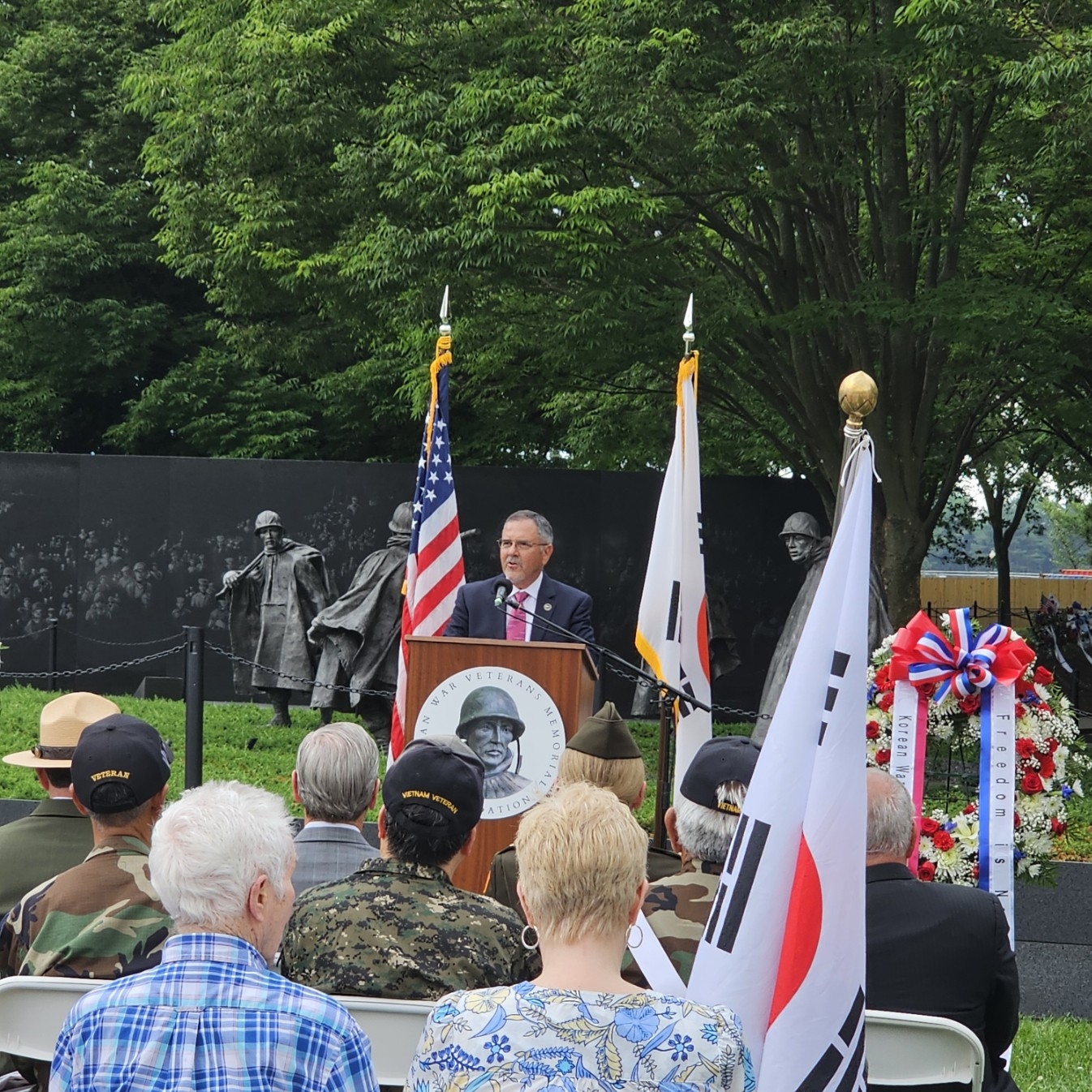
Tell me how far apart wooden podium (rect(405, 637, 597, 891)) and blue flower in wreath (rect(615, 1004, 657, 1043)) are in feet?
11.4

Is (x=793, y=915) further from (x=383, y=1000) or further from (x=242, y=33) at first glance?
(x=242, y=33)

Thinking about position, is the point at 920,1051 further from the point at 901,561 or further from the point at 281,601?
the point at 901,561

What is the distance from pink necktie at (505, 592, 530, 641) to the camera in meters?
6.66

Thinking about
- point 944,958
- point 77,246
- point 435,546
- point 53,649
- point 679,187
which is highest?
point 77,246

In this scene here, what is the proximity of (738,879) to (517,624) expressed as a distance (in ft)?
12.1

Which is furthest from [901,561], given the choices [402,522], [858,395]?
[858,395]

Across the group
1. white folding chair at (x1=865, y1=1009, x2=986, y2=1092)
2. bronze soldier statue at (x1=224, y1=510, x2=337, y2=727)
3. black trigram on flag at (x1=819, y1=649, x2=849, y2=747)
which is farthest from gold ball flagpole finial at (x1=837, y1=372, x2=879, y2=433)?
bronze soldier statue at (x1=224, y1=510, x2=337, y2=727)

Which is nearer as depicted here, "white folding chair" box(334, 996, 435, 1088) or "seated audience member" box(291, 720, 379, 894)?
"white folding chair" box(334, 996, 435, 1088)

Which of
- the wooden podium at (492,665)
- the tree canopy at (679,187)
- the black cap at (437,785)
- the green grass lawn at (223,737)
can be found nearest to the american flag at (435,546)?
the wooden podium at (492,665)

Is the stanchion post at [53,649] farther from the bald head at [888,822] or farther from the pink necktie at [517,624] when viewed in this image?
the bald head at [888,822]

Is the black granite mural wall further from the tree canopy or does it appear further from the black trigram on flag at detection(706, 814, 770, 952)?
the black trigram on flag at detection(706, 814, 770, 952)

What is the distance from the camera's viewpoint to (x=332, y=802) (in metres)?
3.81

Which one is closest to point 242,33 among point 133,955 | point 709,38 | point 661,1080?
point 709,38

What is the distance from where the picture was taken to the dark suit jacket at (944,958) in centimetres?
342
